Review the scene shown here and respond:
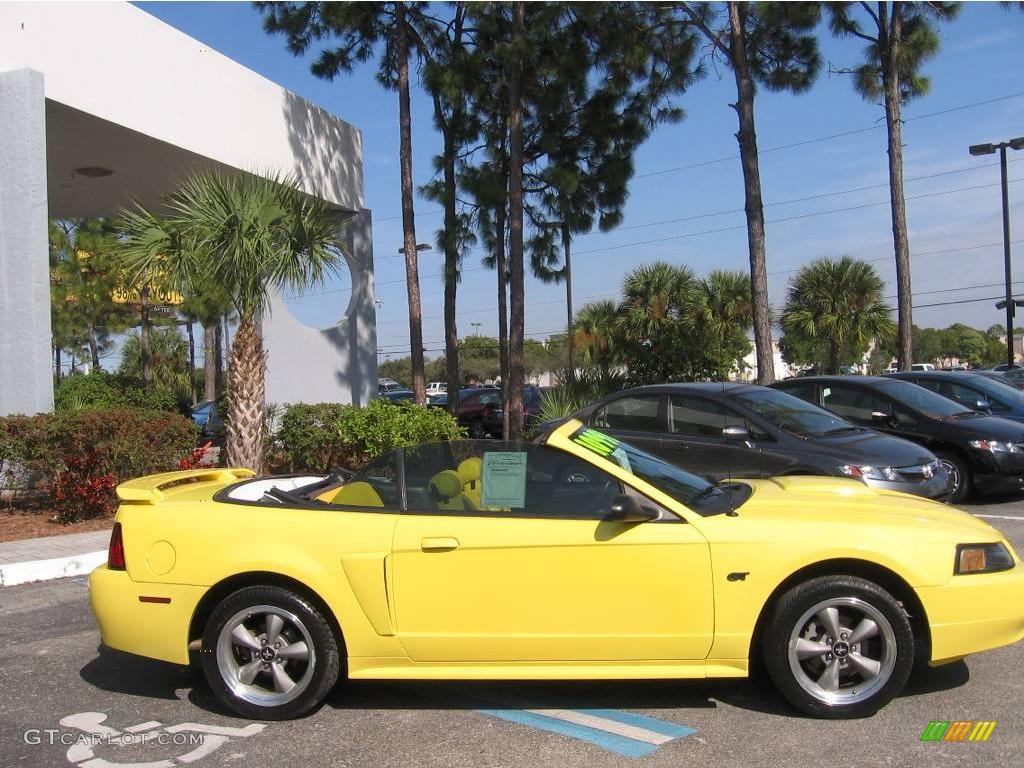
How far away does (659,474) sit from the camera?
468 cm

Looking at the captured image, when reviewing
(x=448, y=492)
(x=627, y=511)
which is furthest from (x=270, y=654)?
(x=627, y=511)

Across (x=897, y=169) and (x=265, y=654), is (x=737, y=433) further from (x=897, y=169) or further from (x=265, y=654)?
(x=897, y=169)

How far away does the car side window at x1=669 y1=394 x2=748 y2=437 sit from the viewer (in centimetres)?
884

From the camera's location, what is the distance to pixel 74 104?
12023 mm

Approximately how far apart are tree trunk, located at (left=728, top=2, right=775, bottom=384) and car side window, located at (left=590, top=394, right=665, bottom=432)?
28.1 ft

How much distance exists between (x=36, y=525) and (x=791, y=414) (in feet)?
26.1

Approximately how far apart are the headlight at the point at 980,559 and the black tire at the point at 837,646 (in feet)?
1.21

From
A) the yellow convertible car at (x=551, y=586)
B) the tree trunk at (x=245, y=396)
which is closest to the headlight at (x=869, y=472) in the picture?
the yellow convertible car at (x=551, y=586)

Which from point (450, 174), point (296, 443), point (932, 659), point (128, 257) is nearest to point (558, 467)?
point (932, 659)

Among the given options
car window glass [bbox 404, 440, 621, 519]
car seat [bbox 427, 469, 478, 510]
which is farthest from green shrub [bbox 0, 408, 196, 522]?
car seat [bbox 427, 469, 478, 510]

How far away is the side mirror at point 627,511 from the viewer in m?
4.07

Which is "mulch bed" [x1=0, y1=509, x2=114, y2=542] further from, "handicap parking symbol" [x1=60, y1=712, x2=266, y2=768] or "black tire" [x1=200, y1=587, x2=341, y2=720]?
"black tire" [x1=200, y1=587, x2=341, y2=720]

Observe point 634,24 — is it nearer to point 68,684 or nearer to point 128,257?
point 128,257

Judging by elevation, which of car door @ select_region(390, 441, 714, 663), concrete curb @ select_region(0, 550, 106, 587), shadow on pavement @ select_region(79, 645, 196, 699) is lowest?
shadow on pavement @ select_region(79, 645, 196, 699)
